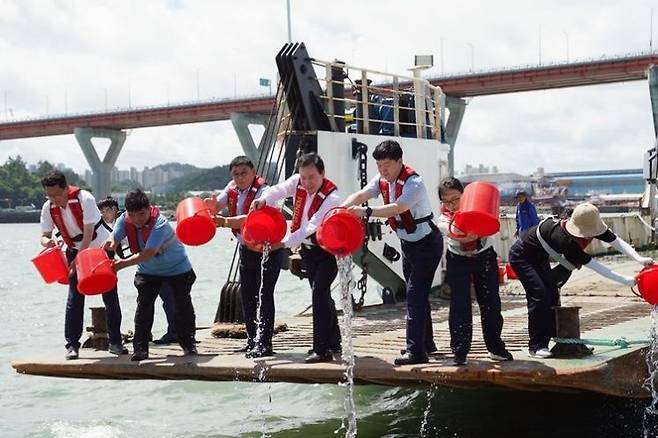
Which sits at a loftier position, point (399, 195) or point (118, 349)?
point (399, 195)

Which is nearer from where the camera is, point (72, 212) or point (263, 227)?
point (263, 227)

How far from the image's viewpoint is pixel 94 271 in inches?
282

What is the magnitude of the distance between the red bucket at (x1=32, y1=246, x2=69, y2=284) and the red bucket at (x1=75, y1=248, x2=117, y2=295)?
49cm

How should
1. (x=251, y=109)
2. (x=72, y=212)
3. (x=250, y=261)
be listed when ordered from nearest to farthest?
(x=250, y=261) → (x=72, y=212) → (x=251, y=109)

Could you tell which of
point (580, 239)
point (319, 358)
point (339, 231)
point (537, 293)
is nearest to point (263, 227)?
point (339, 231)

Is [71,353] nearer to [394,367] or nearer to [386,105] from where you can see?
[394,367]

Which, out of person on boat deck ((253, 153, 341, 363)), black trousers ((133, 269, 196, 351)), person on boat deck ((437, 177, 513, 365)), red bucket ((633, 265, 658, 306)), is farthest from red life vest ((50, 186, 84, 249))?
red bucket ((633, 265, 658, 306))

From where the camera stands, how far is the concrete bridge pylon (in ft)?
234

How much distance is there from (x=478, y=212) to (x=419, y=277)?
0.70m

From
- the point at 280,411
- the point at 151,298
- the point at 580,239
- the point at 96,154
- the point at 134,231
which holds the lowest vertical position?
the point at 280,411

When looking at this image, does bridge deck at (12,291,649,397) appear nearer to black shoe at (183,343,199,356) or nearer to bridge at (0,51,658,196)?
black shoe at (183,343,199,356)

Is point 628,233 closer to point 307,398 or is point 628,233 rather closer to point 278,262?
point 307,398

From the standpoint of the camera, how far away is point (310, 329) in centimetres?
958

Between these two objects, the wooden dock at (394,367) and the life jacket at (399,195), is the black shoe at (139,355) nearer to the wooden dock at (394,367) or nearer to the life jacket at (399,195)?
the wooden dock at (394,367)
